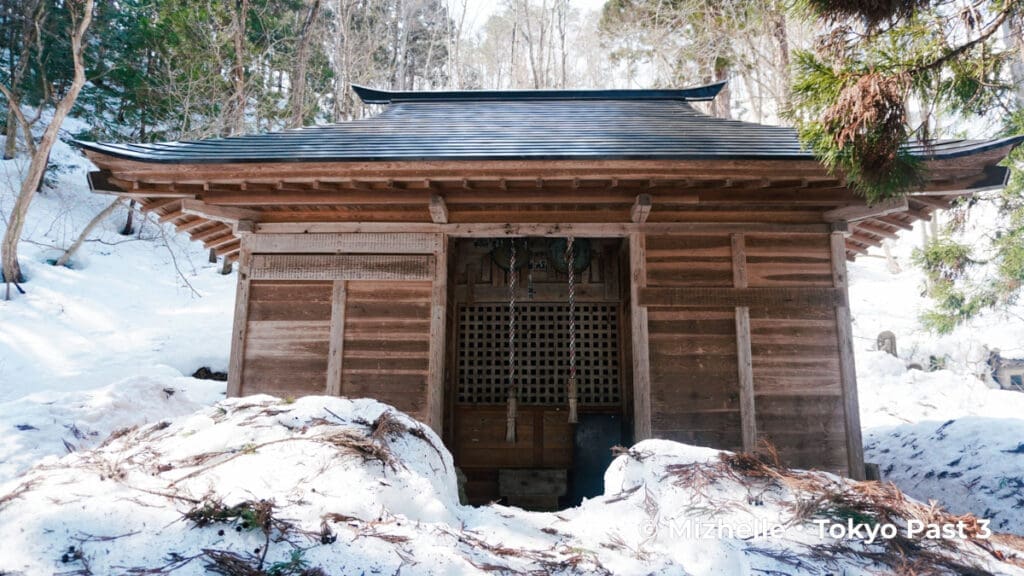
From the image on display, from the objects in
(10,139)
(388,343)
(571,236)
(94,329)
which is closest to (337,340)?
(388,343)

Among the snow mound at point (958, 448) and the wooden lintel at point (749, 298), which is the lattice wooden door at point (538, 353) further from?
the snow mound at point (958, 448)

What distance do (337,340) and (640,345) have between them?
2943 mm

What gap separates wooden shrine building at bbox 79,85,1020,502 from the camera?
4457mm

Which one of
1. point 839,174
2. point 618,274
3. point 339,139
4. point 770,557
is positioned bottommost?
point 770,557

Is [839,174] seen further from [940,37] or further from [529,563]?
[529,563]

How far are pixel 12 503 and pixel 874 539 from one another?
3666mm

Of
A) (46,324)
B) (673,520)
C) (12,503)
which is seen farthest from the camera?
(46,324)

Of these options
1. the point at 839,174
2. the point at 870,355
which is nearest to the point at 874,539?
the point at 839,174

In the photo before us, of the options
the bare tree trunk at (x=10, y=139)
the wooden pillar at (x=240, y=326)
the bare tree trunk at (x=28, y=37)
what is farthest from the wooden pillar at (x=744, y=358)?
the bare tree trunk at (x=10, y=139)

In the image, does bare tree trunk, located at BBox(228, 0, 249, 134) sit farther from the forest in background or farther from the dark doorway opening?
the dark doorway opening

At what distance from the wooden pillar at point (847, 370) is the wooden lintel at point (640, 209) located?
74.7 inches

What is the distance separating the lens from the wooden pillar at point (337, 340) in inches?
198

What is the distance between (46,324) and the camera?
12055 mm

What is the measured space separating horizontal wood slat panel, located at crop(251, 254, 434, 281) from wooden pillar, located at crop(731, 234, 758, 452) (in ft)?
9.84
